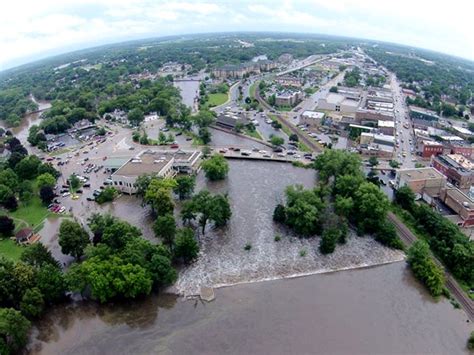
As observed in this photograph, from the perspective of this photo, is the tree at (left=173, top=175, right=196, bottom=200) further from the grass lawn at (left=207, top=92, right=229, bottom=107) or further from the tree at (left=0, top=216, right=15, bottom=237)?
the grass lawn at (left=207, top=92, right=229, bottom=107)

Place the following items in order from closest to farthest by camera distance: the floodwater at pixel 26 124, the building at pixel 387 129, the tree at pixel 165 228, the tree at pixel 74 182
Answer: the tree at pixel 165 228 < the tree at pixel 74 182 < the building at pixel 387 129 < the floodwater at pixel 26 124

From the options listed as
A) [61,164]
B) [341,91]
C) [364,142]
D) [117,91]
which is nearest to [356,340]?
[364,142]

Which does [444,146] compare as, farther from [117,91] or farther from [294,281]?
[117,91]

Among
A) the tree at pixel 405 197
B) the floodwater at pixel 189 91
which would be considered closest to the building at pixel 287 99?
the floodwater at pixel 189 91

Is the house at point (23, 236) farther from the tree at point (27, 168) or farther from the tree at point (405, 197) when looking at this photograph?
the tree at point (405, 197)

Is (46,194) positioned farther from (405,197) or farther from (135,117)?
(405,197)

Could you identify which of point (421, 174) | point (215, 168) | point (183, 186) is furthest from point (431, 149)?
point (183, 186)
